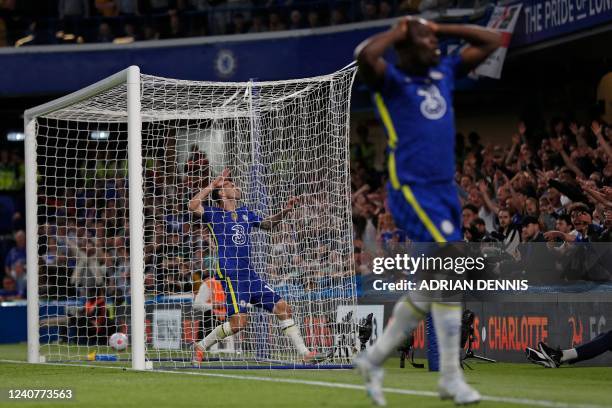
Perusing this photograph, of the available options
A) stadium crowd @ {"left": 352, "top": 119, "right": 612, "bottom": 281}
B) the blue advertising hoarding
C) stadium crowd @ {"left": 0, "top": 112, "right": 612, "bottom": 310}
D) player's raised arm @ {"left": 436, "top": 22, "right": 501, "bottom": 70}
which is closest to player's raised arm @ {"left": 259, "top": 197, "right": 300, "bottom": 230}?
stadium crowd @ {"left": 0, "top": 112, "right": 612, "bottom": 310}

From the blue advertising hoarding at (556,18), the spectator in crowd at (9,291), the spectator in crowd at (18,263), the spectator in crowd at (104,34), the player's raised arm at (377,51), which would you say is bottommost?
the spectator in crowd at (9,291)

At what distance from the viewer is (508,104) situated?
2445cm

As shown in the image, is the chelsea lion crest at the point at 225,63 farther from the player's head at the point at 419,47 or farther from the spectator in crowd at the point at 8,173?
the player's head at the point at 419,47

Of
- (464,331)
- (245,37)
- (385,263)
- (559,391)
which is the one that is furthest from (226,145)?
(245,37)

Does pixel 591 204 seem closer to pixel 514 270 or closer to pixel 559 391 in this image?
pixel 514 270

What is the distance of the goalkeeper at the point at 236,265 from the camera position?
13109 millimetres

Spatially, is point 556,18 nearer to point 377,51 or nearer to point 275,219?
point 275,219

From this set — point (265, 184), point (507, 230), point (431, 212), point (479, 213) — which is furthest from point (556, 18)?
point (431, 212)

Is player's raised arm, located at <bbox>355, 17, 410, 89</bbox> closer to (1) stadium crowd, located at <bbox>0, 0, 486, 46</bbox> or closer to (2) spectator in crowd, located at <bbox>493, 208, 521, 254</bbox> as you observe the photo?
(2) spectator in crowd, located at <bbox>493, 208, 521, 254</bbox>

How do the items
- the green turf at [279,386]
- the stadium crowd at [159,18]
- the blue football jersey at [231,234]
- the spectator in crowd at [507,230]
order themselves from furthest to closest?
the stadium crowd at [159,18], the spectator in crowd at [507,230], the blue football jersey at [231,234], the green turf at [279,386]

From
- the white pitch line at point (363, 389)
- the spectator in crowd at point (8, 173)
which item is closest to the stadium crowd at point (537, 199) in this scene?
the white pitch line at point (363, 389)

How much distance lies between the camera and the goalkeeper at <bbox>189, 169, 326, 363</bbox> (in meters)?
13.1

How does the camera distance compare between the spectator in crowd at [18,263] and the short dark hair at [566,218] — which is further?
the spectator in crowd at [18,263]

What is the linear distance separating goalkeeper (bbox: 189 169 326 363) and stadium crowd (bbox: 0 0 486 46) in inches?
443
